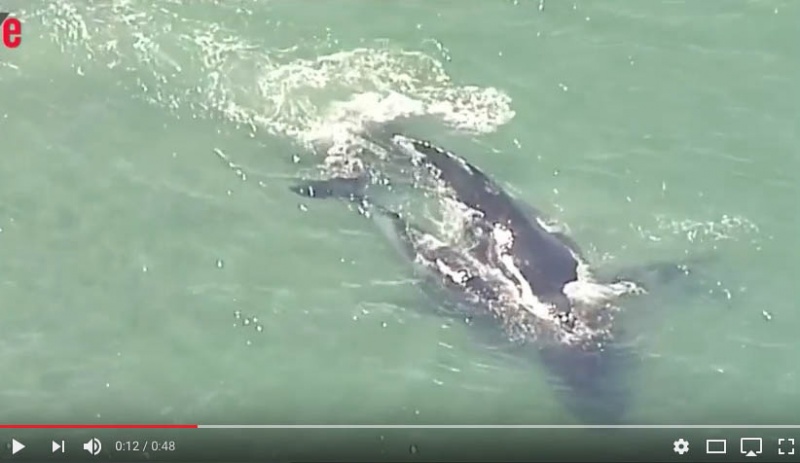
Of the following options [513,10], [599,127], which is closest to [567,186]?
[599,127]

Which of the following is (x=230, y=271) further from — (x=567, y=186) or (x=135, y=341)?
(x=567, y=186)

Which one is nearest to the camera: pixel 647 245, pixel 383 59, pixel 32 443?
pixel 32 443

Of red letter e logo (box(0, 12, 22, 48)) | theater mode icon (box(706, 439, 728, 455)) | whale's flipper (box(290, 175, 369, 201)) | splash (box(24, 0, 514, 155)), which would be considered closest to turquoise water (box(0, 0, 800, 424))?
splash (box(24, 0, 514, 155))

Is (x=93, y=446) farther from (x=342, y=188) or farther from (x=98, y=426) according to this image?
(x=342, y=188)

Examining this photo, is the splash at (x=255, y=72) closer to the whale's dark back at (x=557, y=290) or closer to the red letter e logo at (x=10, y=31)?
the red letter e logo at (x=10, y=31)

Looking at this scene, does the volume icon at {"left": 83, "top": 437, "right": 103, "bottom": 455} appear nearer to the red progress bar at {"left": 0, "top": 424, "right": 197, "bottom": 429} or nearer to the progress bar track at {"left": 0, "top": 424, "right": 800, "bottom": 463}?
the progress bar track at {"left": 0, "top": 424, "right": 800, "bottom": 463}

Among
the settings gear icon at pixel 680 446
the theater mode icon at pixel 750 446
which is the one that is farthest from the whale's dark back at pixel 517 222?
the theater mode icon at pixel 750 446
